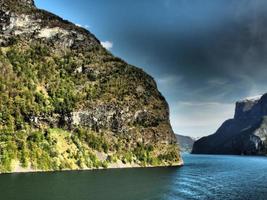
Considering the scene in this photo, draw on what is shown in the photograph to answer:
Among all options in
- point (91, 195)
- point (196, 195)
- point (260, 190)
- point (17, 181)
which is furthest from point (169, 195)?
point (17, 181)

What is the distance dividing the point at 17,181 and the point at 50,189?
2258 centimetres

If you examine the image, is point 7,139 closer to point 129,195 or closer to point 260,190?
point 129,195

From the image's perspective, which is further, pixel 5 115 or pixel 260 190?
pixel 5 115

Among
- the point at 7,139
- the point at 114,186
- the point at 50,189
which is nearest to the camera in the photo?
the point at 50,189

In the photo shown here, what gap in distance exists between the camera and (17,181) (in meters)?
129

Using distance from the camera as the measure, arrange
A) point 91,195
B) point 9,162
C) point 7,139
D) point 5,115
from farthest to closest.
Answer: point 5,115 → point 7,139 → point 9,162 → point 91,195

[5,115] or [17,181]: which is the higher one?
[5,115]

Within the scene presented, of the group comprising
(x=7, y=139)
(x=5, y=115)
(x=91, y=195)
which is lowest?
(x=91, y=195)

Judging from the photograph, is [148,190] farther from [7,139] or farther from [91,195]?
[7,139]

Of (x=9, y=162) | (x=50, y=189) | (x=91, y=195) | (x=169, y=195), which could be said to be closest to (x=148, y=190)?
(x=169, y=195)

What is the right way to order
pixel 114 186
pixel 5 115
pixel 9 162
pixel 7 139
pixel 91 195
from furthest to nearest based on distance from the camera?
pixel 5 115
pixel 7 139
pixel 9 162
pixel 114 186
pixel 91 195

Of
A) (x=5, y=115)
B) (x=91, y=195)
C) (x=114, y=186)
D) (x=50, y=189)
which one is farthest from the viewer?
(x=5, y=115)

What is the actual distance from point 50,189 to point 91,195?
15693 millimetres

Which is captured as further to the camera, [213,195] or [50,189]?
[50,189]
